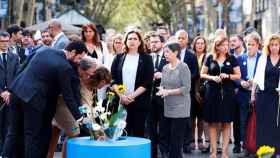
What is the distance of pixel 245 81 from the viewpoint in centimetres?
1277

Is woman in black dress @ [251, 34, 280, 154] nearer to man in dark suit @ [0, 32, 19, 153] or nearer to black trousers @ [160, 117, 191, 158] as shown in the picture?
black trousers @ [160, 117, 191, 158]

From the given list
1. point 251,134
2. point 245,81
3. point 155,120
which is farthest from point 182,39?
point 251,134

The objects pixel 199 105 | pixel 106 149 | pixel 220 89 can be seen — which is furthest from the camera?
pixel 199 105

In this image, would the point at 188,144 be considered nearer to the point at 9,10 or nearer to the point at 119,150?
the point at 119,150

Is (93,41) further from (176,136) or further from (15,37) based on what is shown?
(15,37)

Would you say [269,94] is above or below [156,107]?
above

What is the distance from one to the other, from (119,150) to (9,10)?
1213 inches

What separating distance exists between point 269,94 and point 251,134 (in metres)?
1.06

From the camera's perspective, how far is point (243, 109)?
12.9 meters

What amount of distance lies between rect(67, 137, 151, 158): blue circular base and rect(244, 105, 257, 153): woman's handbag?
4552 mm

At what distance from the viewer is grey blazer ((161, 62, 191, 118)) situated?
1081 centimetres

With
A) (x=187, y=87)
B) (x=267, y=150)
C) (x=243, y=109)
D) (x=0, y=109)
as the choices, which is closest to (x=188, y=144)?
(x=243, y=109)

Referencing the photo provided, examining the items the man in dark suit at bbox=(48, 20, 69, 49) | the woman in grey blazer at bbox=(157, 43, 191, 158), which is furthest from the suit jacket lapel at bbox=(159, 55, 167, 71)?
the man in dark suit at bbox=(48, 20, 69, 49)

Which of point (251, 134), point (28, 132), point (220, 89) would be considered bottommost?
point (251, 134)
